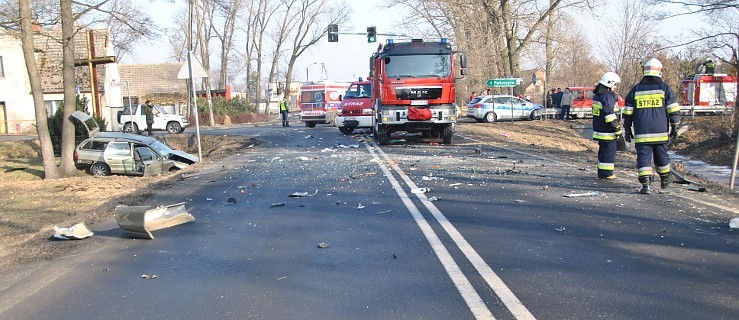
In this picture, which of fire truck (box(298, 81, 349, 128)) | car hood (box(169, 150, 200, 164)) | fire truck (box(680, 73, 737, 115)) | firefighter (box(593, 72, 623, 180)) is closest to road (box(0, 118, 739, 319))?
firefighter (box(593, 72, 623, 180))

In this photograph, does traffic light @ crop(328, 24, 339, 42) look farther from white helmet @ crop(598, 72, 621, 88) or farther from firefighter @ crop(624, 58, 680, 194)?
firefighter @ crop(624, 58, 680, 194)

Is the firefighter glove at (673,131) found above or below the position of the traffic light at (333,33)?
below

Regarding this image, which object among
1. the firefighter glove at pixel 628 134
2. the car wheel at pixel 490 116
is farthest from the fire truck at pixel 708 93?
the firefighter glove at pixel 628 134

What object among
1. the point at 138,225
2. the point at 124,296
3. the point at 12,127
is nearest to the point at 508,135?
the point at 138,225

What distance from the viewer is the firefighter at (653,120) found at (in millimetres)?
9172

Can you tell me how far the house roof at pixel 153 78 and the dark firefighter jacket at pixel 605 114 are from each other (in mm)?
57376

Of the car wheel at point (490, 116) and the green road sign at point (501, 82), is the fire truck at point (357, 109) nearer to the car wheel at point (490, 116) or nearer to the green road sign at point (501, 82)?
the green road sign at point (501, 82)

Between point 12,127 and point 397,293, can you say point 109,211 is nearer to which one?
point 397,293

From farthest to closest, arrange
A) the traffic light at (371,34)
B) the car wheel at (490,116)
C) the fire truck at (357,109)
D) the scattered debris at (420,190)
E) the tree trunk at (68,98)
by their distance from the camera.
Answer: the traffic light at (371,34)
the car wheel at (490,116)
the fire truck at (357,109)
the tree trunk at (68,98)
the scattered debris at (420,190)

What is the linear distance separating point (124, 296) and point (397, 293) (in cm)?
222

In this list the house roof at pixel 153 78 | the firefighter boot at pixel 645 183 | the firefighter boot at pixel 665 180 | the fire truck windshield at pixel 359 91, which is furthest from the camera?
the house roof at pixel 153 78

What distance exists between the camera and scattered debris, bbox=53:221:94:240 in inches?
301

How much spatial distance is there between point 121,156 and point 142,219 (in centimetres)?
1095

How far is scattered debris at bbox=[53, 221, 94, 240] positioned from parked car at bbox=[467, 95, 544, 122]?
96.4ft
